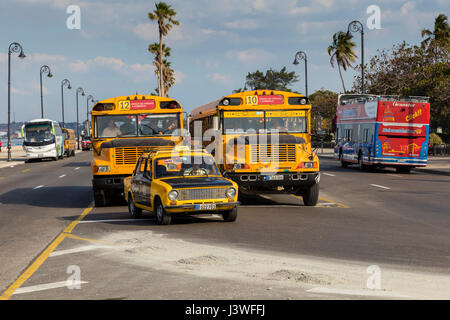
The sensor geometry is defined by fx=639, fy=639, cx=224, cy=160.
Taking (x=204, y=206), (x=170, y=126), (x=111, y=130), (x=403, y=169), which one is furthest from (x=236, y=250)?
(x=403, y=169)

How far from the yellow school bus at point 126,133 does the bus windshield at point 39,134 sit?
124 ft

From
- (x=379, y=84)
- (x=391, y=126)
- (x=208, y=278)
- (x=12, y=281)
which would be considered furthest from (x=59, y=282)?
(x=379, y=84)

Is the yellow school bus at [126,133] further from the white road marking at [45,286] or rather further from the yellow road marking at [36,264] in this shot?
the white road marking at [45,286]

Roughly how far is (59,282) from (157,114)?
11.3m

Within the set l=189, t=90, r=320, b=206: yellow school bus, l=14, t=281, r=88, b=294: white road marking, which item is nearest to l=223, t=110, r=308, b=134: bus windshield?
l=189, t=90, r=320, b=206: yellow school bus

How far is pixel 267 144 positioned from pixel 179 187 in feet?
16.6

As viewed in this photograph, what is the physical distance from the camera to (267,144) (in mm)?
17562

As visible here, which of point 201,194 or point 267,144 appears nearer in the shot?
point 201,194

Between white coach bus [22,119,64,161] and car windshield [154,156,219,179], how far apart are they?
4255 centimetres

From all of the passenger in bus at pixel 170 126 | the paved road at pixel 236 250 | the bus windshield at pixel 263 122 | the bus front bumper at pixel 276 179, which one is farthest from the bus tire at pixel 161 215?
the passenger in bus at pixel 170 126

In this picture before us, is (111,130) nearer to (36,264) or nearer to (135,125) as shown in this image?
(135,125)

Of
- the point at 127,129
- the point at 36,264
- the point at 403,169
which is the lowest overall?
the point at 403,169

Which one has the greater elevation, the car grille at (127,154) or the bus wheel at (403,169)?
the car grille at (127,154)

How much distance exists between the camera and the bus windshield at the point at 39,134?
5472 centimetres
